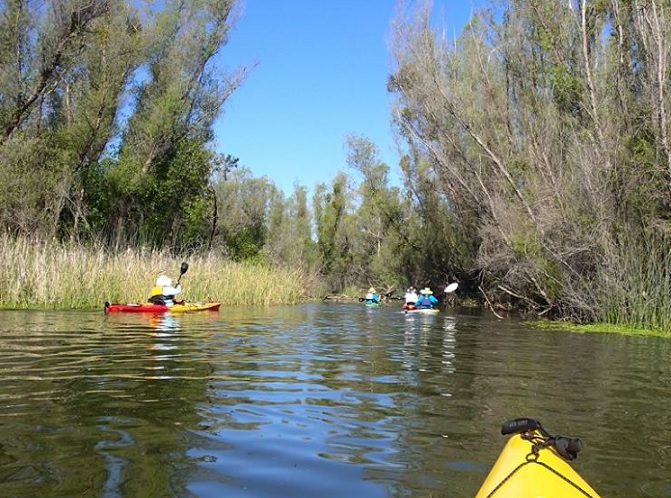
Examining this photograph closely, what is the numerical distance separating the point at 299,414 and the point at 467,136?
1996cm

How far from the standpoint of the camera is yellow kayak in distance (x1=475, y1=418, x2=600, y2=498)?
2.44m

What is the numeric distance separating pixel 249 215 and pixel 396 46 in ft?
80.7

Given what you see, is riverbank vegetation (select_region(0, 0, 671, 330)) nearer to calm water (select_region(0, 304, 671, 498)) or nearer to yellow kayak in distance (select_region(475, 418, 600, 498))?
calm water (select_region(0, 304, 671, 498))

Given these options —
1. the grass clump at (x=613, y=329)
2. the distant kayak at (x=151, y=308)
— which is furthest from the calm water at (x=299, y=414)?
the distant kayak at (x=151, y=308)

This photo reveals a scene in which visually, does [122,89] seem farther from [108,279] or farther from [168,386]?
[168,386]

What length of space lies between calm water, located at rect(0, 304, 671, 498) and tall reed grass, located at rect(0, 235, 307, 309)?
5944 millimetres

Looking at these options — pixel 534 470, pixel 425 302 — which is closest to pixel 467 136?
pixel 425 302

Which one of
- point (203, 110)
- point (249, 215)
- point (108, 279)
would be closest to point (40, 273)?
point (108, 279)

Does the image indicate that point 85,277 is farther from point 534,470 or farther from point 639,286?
point 534,470

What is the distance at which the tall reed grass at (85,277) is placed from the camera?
15977 millimetres

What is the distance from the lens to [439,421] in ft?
17.1

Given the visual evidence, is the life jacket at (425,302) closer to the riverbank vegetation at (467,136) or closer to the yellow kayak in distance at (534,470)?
the riverbank vegetation at (467,136)

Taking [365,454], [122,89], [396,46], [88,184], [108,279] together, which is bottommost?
[365,454]

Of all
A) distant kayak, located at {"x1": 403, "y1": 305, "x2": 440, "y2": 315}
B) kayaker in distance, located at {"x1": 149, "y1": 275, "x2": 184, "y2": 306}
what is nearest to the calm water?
kayaker in distance, located at {"x1": 149, "y1": 275, "x2": 184, "y2": 306}
